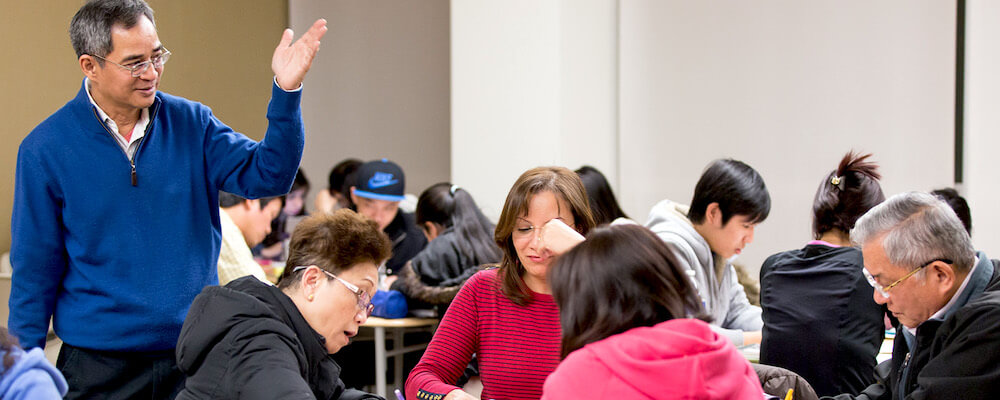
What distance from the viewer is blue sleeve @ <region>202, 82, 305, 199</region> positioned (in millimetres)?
2211

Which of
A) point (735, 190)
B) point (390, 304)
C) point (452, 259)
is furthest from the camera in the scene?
point (390, 304)

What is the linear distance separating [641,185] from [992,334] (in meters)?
4.15

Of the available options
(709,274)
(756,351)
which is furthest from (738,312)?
(709,274)

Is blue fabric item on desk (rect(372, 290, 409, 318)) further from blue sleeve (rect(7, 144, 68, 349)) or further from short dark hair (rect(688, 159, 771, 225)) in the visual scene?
blue sleeve (rect(7, 144, 68, 349))

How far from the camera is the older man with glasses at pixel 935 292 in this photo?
177 centimetres

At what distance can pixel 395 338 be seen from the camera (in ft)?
16.5

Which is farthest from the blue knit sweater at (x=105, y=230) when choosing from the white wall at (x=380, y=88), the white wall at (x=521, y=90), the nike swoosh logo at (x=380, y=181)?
the white wall at (x=380, y=88)

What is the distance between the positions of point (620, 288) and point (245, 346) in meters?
0.74

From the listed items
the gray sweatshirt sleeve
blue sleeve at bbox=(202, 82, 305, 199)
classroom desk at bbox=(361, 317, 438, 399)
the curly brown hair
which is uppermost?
blue sleeve at bbox=(202, 82, 305, 199)

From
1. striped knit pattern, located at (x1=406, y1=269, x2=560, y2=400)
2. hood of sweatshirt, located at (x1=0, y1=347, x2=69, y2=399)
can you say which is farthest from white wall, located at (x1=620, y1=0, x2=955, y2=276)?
hood of sweatshirt, located at (x1=0, y1=347, x2=69, y2=399)

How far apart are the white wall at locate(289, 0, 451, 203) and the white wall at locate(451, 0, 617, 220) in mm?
1595

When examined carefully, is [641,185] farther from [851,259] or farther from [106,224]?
[106,224]

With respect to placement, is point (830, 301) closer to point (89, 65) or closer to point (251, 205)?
point (89, 65)

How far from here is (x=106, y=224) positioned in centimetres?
221
